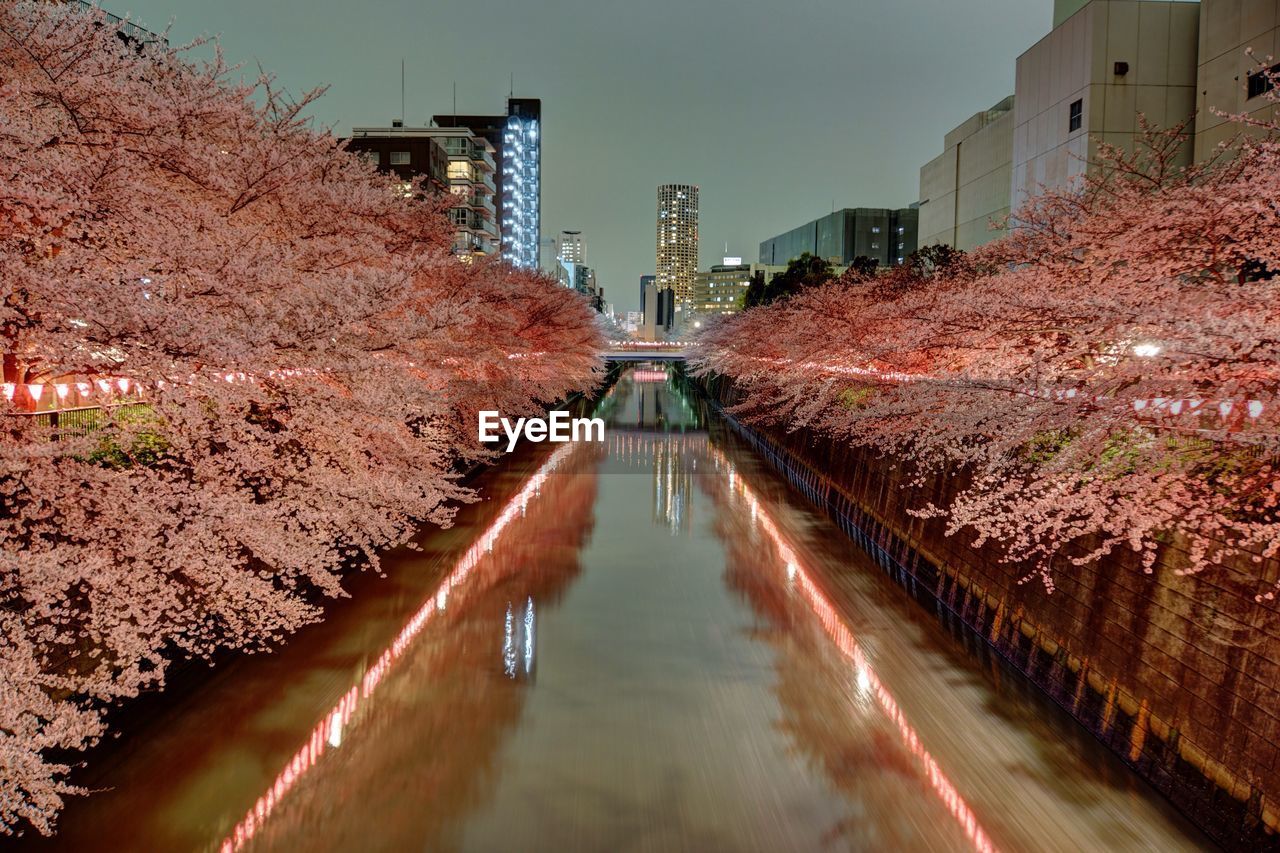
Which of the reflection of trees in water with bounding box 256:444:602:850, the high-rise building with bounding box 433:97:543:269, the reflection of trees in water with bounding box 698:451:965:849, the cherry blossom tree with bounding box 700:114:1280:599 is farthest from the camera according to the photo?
the high-rise building with bounding box 433:97:543:269

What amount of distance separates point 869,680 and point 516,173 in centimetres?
9422

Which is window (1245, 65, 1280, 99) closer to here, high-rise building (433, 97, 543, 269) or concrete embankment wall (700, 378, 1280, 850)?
concrete embankment wall (700, 378, 1280, 850)

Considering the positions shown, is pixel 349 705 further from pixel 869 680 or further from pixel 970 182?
pixel 970 182

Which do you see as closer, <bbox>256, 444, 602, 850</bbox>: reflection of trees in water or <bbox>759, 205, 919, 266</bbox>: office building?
<bbox>256, 444, 602, 850</bbox>: reflection of trees in water

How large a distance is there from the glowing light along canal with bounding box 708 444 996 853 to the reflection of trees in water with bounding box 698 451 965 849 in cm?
11

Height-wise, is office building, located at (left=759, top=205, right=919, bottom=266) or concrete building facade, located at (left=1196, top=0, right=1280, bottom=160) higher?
office building, located at (left=759, top=205, right=919, bottom=266)

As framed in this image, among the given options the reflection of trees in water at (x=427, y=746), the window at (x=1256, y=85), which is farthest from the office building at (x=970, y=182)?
the reflection of trees in water at (x=427, y=746)

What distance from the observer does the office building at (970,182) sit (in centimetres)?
4384

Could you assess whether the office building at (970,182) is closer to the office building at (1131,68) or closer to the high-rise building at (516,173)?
the office building at (1131,68)

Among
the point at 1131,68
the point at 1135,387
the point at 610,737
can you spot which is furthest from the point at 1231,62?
the point at 610,737

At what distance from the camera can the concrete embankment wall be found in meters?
6.43

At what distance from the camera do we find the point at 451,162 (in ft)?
205

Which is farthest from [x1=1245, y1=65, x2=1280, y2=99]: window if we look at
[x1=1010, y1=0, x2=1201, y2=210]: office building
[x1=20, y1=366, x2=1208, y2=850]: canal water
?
[x1=20, y1=366, x2=1208, y2=850]: canal water

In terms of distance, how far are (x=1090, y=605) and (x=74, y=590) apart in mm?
10484
